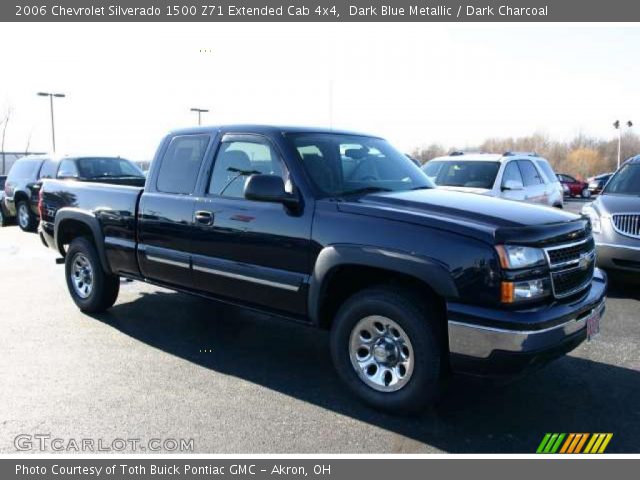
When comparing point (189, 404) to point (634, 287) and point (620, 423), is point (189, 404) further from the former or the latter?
point (634, 287)

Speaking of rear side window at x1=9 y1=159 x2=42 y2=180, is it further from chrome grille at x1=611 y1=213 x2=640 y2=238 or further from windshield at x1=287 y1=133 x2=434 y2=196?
chrome grille at x1=611 y1=213 x2=640 y2=238

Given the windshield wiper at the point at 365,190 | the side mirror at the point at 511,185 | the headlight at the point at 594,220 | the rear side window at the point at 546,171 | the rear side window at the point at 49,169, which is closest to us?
the windshield wiper at the point at 365,190

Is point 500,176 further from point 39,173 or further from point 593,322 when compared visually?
point 39,173

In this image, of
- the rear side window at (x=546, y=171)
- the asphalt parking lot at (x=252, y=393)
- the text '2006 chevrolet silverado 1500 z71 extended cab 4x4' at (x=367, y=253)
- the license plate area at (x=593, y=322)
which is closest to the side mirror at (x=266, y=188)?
the text '2006 chevrolet silverado 1500 z71 extended cab 4x4' at (x=367, y=253)

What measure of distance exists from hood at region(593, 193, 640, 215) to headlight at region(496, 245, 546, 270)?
3.97 m

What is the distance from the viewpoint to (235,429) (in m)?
3.50

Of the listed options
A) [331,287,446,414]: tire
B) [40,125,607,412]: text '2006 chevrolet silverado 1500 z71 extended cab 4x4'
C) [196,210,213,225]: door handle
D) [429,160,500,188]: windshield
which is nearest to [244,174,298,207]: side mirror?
[40,125,607,412]: text '2006 chevrolet silverado 1500 z71 extended cab 4x4'

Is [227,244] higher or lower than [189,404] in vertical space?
higher

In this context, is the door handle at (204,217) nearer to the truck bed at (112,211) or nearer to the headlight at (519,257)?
the truck bed at (112,211)

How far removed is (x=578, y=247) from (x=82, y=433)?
3.48 meters

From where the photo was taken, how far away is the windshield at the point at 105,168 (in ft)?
40.9

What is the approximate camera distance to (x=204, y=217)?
463cm

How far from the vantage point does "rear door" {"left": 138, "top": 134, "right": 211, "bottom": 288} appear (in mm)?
4840
